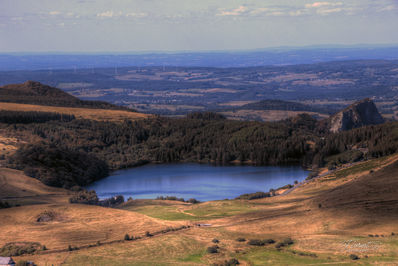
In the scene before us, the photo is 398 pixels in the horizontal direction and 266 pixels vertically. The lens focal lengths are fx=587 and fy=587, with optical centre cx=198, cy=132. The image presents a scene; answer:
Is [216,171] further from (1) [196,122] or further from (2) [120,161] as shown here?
(1) [196,122]

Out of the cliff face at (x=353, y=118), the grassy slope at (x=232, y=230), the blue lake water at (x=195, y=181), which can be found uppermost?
the grassy slope at (x=232, y=230)

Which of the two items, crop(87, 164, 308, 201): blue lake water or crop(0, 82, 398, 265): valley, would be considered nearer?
crop(0, 82, 398, 265): valley

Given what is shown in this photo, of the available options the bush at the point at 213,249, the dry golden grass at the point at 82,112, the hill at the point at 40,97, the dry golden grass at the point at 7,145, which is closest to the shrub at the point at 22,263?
the bush at the point at 213,249

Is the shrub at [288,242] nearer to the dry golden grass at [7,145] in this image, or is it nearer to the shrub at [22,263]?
the shrub at [22,263]

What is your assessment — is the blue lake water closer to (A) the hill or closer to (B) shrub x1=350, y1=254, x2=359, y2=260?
(B) shrub x1=350, y1=254, x2=359, y2=260

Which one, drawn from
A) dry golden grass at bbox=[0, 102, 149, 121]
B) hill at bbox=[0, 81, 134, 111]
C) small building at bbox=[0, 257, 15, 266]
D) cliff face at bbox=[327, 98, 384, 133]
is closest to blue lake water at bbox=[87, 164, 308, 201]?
dry golden grass at bbox=[0, 102, 149, 121]

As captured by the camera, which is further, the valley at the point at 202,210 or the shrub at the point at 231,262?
the valley at the point at 202,210

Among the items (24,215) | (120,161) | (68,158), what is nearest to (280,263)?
(24,215)
